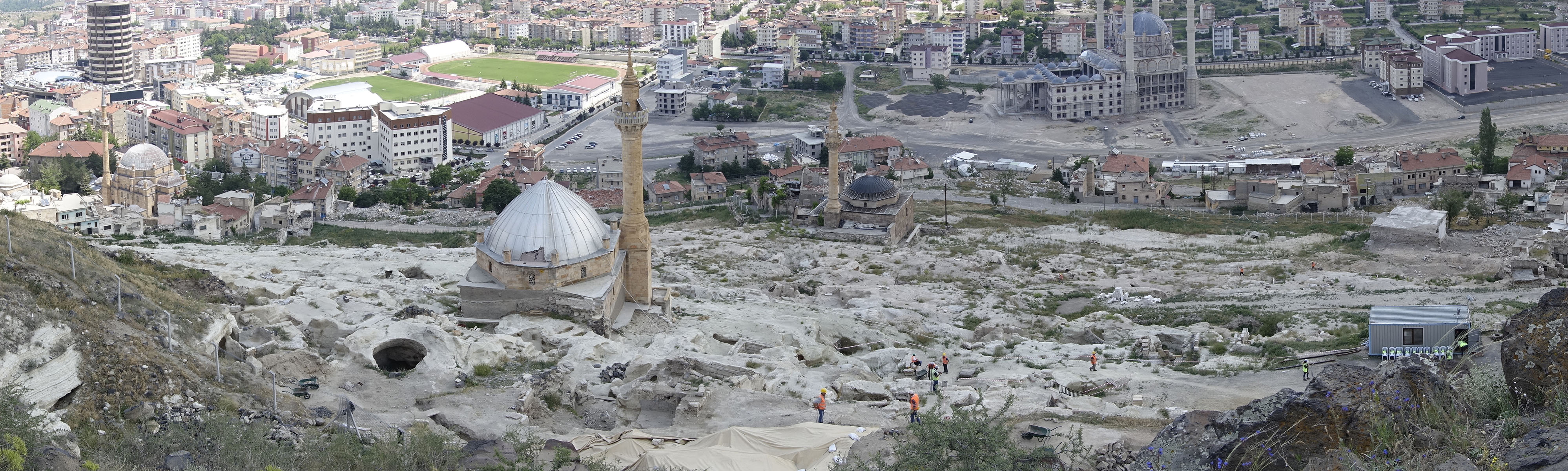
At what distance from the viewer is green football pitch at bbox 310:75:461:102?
100125 millimetres

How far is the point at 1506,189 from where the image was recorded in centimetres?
5650

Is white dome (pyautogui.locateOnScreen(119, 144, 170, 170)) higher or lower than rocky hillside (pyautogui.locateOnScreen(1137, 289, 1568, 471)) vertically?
lower

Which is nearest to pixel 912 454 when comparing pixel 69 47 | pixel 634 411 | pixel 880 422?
pixel 880 422

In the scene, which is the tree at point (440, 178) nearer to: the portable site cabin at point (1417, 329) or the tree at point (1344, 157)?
the tree at point (1344, 157)

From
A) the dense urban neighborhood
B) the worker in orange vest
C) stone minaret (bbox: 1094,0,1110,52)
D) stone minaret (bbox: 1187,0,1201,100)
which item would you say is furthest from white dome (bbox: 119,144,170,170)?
stone minaret (bbox: 1187,0,1201,100)

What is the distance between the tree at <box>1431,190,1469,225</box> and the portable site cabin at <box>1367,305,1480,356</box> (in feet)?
82.5

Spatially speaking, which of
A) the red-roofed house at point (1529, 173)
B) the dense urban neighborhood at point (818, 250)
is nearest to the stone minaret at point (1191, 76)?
the dense urban neighborhood at point (818, 250)

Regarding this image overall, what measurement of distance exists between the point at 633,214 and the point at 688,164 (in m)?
38.5

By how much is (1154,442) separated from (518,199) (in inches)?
706

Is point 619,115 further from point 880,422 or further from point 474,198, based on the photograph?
point 474,198

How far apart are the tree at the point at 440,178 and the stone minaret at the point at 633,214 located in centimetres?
3809

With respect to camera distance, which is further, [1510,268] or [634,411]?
[1510,268]

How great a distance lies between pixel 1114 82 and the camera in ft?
277

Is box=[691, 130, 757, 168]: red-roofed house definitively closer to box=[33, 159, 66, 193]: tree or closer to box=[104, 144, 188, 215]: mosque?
box=[104, 144, 188, 215]: mosque
